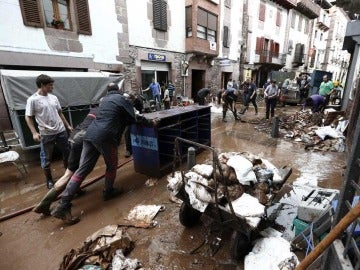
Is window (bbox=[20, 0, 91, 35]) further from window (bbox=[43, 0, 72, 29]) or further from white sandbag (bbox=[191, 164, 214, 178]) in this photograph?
white sandbag (bbox=[191, 164, 214, 178])

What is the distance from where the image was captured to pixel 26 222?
11.0ft

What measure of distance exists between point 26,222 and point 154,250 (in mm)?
2220

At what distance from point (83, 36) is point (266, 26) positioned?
20.1 metres

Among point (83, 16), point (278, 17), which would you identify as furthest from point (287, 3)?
point (83, 16)

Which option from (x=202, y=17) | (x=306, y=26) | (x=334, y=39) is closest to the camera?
(x=202, y=17)

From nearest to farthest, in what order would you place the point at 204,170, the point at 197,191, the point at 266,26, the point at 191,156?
the point at 197,191 → the point at 204,170 → the point at 191,156 → the point at 266,26

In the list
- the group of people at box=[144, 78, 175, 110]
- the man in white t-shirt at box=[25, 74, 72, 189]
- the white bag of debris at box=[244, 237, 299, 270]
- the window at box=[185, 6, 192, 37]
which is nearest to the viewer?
the white bag of debris at box=[244, 237, 299, 270]

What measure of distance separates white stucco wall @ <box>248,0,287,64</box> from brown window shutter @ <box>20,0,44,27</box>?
59.7 feet

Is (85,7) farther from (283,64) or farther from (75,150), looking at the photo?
(283,64)

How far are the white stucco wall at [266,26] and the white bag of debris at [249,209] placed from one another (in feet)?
71.2

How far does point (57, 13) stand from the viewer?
8.38 metres

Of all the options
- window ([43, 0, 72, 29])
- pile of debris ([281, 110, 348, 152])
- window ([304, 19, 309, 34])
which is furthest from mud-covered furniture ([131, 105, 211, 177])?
window ([304, 19, 309, 34])

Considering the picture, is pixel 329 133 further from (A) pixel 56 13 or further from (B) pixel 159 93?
(A) pixel 56 13

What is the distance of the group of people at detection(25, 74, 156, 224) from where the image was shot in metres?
3.29
